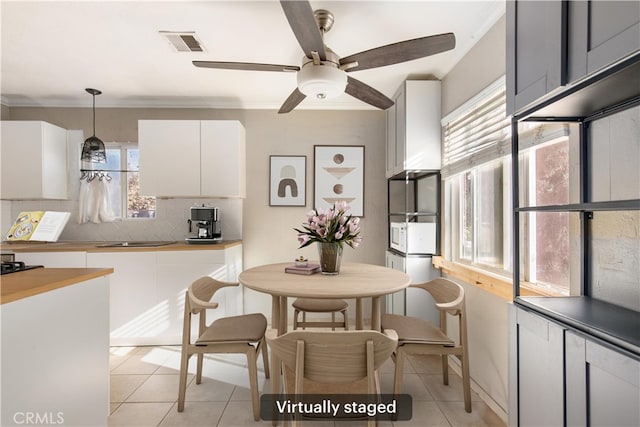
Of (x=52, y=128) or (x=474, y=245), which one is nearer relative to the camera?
(x=474, y=245)

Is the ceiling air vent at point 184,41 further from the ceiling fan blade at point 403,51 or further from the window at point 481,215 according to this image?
the window at point 481,215

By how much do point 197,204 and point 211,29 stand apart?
2.04 meters

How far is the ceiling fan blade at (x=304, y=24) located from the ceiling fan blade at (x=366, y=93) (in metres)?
0.37

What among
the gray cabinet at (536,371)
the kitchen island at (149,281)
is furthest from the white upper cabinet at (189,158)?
the gray cabinet at (536,371)

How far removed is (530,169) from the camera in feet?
6.21

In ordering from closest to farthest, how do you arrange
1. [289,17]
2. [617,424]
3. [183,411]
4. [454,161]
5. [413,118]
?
1. [617,424]
2. [289,17]
3. [183,411]
4. [454,161]
5. [413,118]

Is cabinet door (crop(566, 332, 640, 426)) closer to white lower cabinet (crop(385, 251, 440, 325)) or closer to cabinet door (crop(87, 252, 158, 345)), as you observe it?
white lower cabinet (crop(385, 251, 440, 325))

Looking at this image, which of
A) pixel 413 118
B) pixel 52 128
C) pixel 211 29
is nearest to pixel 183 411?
pixel 211 29

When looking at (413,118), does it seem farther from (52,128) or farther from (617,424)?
(52,128)

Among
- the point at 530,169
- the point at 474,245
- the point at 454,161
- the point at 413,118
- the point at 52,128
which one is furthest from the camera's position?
the point at 52,128

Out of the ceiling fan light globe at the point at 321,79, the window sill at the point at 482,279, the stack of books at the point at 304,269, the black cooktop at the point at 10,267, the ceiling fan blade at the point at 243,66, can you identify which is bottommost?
the window sill at the point at 482,279

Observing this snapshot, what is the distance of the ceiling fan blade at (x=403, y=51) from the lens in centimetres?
159

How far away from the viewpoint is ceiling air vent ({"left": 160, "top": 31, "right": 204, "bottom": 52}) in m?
2.29

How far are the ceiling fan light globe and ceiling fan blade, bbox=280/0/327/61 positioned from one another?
2.5 inches
